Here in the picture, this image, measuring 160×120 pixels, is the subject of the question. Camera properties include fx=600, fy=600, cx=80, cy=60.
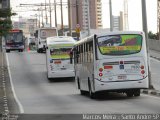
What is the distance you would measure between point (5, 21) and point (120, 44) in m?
11.3

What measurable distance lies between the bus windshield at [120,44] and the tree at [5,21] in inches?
405

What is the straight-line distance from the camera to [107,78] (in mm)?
23766

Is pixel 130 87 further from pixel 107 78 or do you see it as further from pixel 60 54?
pixel 60 54

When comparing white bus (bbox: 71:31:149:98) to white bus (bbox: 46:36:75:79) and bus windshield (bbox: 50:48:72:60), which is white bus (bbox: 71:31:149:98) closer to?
white bus (bbox: 46:36:75:79)

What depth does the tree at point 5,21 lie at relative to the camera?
32875 millimetres

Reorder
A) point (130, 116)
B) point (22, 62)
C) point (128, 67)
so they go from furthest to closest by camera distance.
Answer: point (22, 62) < point (128, 67) < point (130, 116)

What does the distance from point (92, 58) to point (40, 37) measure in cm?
4777

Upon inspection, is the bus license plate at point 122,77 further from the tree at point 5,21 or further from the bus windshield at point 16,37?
the bus windshield at point 16,37

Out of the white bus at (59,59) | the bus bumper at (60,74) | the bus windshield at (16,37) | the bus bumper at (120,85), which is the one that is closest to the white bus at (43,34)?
the bus windshield at (16,37)

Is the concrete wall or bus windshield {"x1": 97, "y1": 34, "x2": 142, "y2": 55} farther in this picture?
the concrete wall

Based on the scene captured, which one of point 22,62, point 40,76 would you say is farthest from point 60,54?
point 22,62

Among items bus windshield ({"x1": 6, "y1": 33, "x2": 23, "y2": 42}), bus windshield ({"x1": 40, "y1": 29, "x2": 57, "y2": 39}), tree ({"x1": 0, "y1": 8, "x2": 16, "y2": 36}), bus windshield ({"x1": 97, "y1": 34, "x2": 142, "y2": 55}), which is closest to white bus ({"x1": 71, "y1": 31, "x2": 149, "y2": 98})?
bus windshield ({"x1": 97, "y1": 34, "x2": 142, "y2": 55})

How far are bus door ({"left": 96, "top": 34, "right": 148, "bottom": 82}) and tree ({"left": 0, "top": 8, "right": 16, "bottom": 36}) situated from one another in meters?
10.4

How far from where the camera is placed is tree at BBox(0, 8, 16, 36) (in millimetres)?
32875
